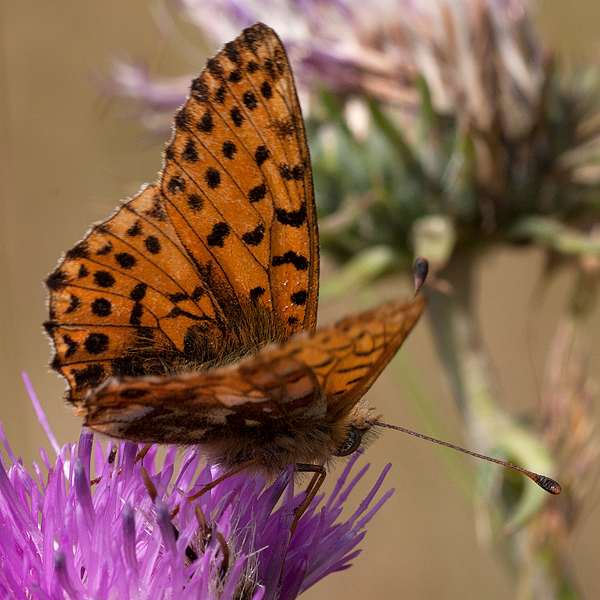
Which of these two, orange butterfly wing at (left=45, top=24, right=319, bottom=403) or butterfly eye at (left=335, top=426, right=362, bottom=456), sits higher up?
orange butterfly wing at (left=45, top=24, right=319, bottom=403)

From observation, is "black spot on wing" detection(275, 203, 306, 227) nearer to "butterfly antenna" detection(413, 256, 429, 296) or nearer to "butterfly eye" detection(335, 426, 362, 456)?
"butterfly antenna" detection(413, 256, 429, 296)

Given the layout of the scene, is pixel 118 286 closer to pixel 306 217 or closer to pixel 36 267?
pixel 306 217

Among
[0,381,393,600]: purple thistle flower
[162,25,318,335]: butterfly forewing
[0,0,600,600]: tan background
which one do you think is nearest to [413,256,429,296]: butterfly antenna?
[162,25,318,335]: butterfly forewing

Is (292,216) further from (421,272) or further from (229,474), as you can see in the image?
(229,474)

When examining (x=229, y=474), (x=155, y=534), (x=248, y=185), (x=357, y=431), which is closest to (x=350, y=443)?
(x=357, y=431)

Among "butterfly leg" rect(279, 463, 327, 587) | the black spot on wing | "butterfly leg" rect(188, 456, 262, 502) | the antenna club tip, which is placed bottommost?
the antenna club tip
